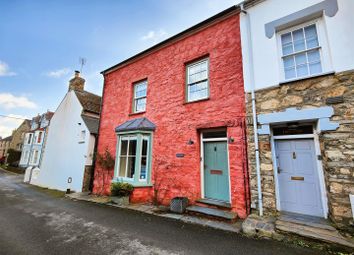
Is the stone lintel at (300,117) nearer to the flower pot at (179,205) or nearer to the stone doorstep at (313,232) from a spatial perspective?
the stone doorstep at (313,232)

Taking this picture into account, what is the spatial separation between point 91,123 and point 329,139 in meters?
12.8

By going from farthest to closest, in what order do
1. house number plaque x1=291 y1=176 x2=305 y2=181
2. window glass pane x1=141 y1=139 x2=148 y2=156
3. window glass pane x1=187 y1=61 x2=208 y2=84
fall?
window glass pane x1=141 y1=139 x2=148 y2=156 < window glass pane x1=187 y1=61 x2=208 y2=84 < house number plaque x1=291 y1=176 x2=305 y2=181

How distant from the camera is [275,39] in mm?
5672

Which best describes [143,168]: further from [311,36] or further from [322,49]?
[311,36]

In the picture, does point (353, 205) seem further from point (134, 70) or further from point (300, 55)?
point (134, 70)

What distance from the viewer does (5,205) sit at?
8.20m

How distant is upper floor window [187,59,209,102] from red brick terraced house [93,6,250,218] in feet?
0.14

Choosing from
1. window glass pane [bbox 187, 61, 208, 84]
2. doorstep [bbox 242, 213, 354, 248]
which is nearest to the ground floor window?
window glass pane [bbox 187, 61, 208, 84]

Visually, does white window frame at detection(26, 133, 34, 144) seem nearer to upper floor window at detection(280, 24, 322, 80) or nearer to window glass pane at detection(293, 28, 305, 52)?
upper floor window at detection(280, 24, 322, 80)

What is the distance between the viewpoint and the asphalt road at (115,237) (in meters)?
3.88

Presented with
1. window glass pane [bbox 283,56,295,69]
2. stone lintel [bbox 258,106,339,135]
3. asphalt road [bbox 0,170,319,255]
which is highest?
window glass pane [bbox 283,56,295,69]

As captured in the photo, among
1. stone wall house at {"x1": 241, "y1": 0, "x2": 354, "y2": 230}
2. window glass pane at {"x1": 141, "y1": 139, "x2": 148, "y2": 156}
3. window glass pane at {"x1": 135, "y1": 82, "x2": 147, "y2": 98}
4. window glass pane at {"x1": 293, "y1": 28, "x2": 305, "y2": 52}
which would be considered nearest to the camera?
stone wall house at {"x1": 241, "y1": 0, "x2": 354, "y2": 230}

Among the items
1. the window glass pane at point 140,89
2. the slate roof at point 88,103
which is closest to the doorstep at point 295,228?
the window glass pane at point 140,89

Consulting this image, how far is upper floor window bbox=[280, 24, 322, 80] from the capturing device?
17.0ft
